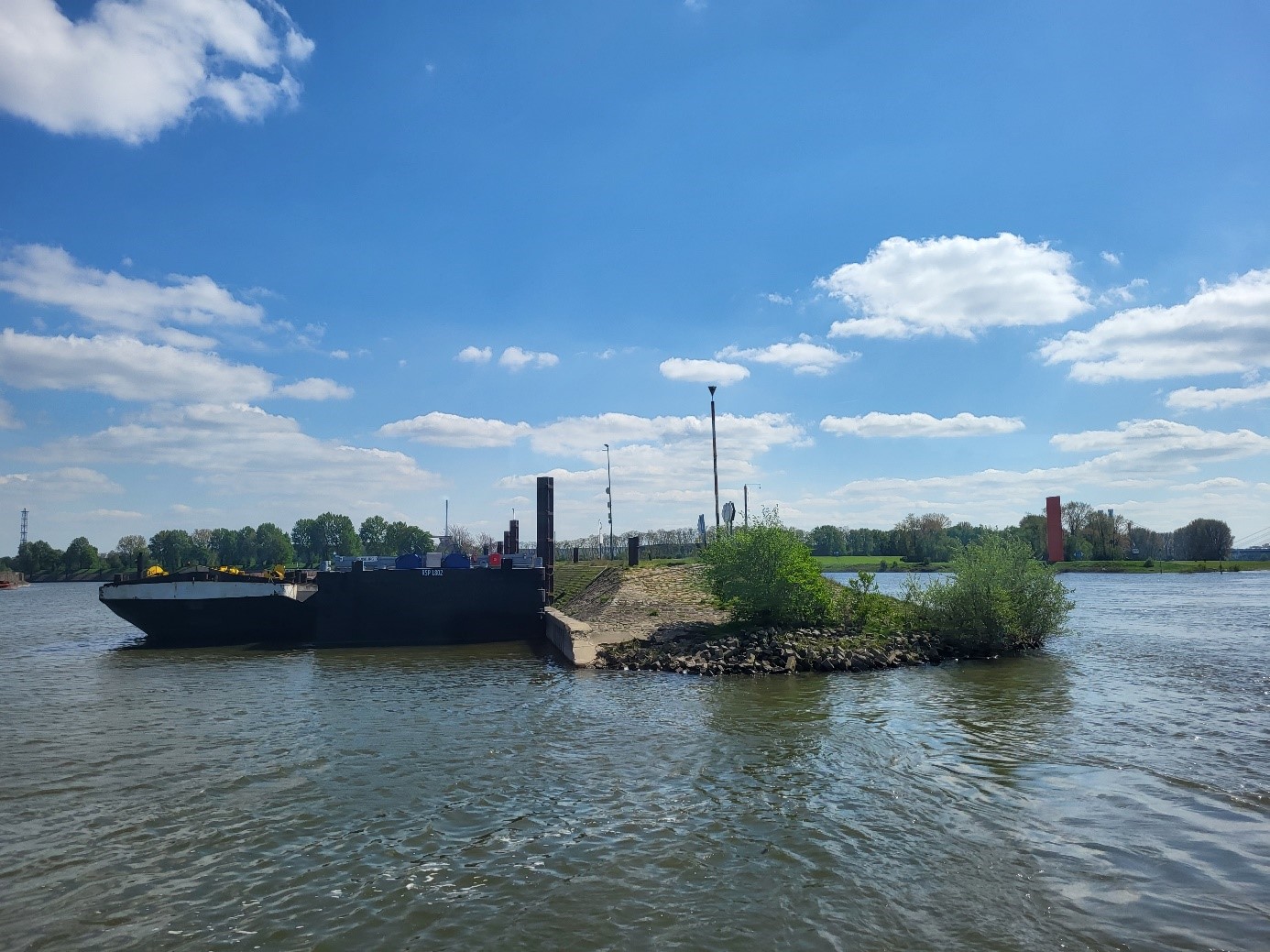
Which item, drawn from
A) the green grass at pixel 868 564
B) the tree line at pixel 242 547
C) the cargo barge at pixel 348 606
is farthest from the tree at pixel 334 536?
the cargo barge at pixel 348 606

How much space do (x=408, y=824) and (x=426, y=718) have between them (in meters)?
6.88

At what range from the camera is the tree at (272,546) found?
157875 millimetres

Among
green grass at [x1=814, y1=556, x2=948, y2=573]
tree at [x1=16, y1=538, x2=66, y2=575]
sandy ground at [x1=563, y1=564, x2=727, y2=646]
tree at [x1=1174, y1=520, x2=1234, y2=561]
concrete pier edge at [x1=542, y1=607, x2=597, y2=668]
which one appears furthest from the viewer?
tree at [x1=16, y1=538, x2=66, y2=575]

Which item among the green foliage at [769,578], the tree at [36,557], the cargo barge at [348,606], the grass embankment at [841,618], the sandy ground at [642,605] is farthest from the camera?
the tree at [36,557]

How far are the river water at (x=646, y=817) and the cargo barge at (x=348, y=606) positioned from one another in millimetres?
12056

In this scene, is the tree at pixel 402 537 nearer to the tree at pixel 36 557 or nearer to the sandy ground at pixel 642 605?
the tree at pixel 36 557

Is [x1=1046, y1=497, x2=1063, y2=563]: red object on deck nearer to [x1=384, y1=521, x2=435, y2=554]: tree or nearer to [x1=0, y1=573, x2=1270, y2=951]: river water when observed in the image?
[x1=0, y1=573, x2=1270, y2=951]: river water

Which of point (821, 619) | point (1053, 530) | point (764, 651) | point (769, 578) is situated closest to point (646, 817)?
point (764, 651)

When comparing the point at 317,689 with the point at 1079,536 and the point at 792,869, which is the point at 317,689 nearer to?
the point at 792,869

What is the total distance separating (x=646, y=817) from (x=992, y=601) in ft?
63.7

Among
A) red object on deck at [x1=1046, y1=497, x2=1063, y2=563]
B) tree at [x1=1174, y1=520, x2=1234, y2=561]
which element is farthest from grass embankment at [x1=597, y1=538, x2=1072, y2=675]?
tree at [x1=1174, y1=520, x2=1234, y2=561]

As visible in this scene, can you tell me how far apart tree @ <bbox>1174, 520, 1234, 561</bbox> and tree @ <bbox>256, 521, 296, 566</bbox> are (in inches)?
5968

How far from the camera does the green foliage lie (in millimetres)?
24984

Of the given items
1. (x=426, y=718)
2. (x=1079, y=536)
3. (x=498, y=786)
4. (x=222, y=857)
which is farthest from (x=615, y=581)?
(x=1079, y=536)
